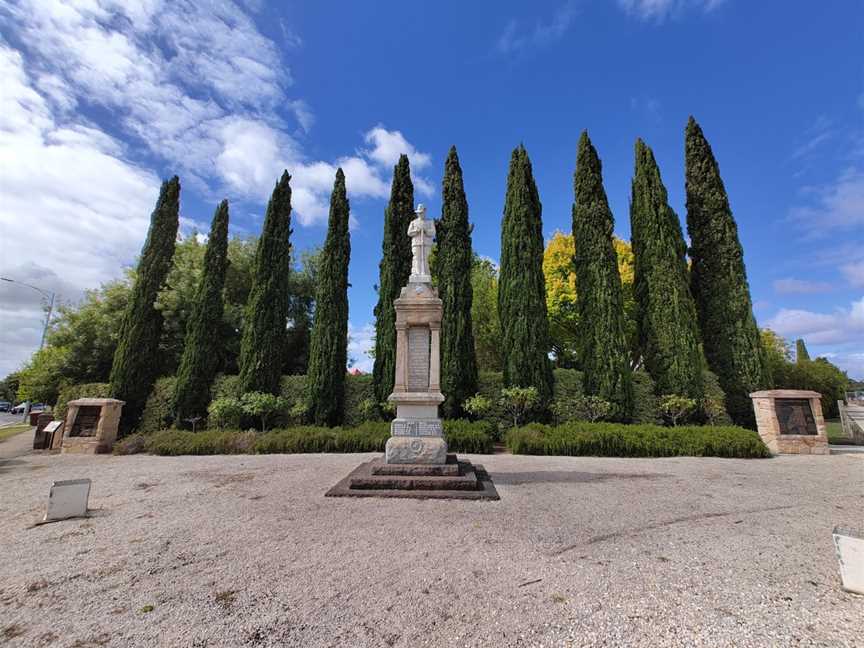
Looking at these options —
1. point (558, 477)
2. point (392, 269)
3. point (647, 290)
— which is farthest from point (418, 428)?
point (647, 290)

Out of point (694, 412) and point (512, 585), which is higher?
point (694, 412)

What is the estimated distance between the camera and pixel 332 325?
13031 mm

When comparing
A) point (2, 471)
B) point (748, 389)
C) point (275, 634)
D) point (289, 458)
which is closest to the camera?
point (275, 634)

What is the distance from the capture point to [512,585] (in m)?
2.68

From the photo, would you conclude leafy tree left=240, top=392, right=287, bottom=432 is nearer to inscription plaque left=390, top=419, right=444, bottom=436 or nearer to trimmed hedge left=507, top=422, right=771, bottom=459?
inscription plaque left=390, top=419, right=444, bottom=436

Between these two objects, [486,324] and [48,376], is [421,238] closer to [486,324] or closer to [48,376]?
[486,324]

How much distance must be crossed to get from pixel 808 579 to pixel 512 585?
2.23 m

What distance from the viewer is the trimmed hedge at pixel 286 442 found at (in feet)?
30.7

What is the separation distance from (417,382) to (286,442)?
16.5ft

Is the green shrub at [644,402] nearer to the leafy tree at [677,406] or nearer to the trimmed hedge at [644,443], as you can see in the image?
the leafy tree at [677,406]

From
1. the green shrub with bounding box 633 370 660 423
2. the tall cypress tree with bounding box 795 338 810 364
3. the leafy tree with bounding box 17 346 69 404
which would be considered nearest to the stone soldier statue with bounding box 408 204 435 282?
the green shrub with bounding box 633 370 660 423

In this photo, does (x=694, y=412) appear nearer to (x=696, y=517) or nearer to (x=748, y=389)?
(x=748, y=389)

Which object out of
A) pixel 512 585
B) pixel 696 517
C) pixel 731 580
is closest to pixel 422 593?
pixel 512 585

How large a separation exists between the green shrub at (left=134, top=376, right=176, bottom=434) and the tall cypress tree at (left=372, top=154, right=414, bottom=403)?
6.67 m
